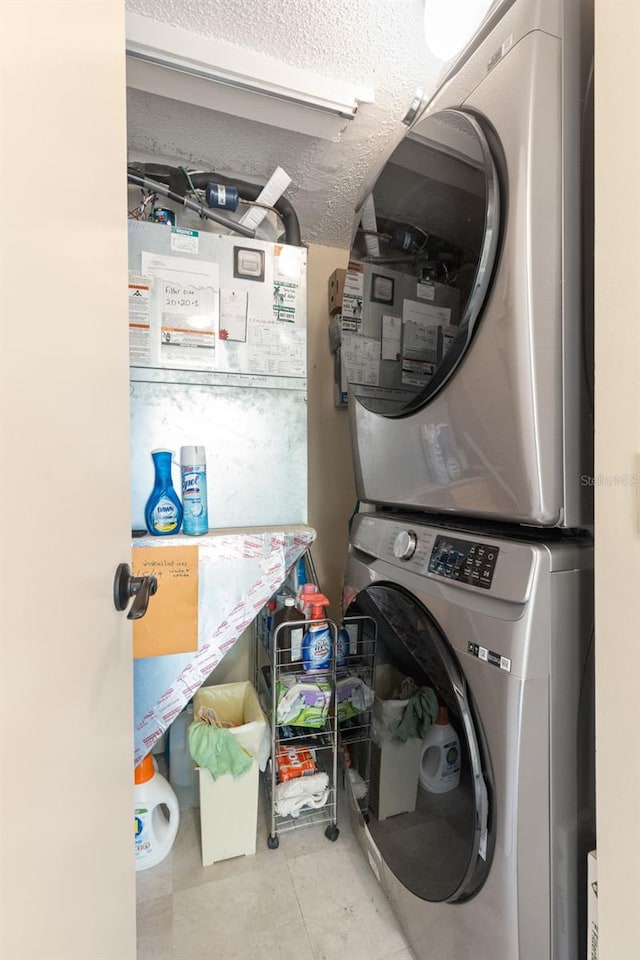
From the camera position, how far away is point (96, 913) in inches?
23.2

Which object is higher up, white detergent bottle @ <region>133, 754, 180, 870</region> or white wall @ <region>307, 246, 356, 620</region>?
white wall @ <region>307, 246, 356, 620</region>

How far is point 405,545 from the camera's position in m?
1.00

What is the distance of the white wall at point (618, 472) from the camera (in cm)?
58

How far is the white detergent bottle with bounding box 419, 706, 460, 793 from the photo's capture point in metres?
0.82

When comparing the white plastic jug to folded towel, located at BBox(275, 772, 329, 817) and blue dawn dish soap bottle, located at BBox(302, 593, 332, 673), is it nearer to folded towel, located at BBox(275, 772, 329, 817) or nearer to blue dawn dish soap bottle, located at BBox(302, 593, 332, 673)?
folded towel, located at BBox(275, 772, 329, 817)

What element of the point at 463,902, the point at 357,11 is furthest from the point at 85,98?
the point at 463,902

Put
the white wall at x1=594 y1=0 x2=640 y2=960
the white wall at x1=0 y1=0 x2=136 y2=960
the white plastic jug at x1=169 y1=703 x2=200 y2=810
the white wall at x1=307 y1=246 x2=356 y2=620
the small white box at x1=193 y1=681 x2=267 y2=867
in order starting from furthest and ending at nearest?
the white wall at x1=307 y1=246 x2=356 y2=620, the white plastic jug at x1=169 y1=703 x2=200 y2=810, the small white box at x1=193 y1=681 x2=267 y2=867, the white wall at x1=594 y1=0 x2=640 y2=960, the white wall at x1=0 y1=0 x2=136 y2=960

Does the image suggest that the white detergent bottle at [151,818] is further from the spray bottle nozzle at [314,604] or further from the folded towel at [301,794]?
the spray bottle nozzle at [314,604]

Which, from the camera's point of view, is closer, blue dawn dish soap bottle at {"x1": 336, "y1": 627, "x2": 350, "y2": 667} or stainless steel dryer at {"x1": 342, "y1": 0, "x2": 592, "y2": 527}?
stainless steel dryer at {"x1": 342, "y1": 0, "x2": 592, "y2": 527}

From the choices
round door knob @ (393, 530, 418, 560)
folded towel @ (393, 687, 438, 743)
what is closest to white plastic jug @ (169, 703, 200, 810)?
folded towel @ (393, 687, 438, 743)

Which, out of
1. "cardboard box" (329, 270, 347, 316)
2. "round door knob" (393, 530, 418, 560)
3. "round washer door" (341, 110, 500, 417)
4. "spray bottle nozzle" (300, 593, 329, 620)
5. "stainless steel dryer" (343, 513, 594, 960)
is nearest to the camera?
"stainless steel dryer" (343, 513, 594, 960)

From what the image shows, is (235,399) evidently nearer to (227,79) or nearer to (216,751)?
(227,79)

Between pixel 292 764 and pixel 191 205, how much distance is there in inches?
73.7

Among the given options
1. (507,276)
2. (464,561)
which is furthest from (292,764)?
(507,276)
